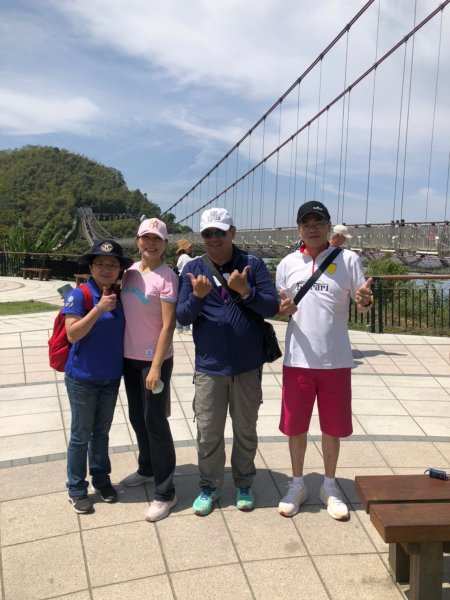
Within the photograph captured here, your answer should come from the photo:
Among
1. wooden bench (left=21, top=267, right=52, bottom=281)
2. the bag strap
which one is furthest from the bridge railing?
wooden bench (left=21, top=267, right=52, bottom=281)

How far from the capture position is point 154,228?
103 inches

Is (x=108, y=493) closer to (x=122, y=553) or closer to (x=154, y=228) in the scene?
(x=122, y=553)

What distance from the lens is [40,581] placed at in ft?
7.33

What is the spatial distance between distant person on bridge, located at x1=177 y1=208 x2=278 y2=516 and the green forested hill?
7726 centimetres

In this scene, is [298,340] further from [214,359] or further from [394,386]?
[394,386]

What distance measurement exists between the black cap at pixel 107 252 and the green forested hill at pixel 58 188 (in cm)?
7705

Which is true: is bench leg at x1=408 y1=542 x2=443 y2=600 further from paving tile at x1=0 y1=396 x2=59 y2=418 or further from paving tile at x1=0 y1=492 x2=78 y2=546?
paving tile at x1=0 y1=396 x2=59 y2=418

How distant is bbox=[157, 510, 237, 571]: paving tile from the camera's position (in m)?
2.37

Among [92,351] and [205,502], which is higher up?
[92,351]

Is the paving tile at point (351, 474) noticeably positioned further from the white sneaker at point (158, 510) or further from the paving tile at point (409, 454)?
the white sneaker at point (158, 510)

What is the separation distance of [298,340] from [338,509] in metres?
0.84

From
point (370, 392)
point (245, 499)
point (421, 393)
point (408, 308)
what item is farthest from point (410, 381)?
point (408, 308)

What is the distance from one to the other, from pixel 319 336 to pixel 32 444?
7.04 ft

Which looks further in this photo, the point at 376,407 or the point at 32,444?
the point at 376,407
